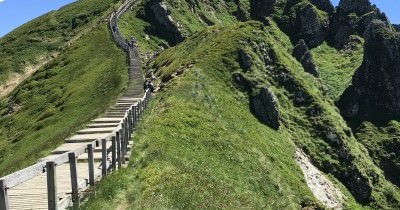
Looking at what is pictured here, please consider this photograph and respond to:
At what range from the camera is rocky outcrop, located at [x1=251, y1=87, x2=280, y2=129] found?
58.2 m

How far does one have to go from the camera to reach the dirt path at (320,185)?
5035 centimetres

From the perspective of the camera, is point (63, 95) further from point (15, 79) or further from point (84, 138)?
point (84, 138)

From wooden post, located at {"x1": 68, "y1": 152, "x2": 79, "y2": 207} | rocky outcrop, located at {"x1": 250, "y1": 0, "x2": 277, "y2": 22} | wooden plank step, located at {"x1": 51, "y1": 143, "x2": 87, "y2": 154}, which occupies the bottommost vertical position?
wooden plank step, located at {"x1": 51, "y1": 143, "x2": 87, "y2": 154}

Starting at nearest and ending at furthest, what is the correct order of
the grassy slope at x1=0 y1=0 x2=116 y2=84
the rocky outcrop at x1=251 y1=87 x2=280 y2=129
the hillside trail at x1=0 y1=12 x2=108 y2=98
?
the rocky outcrop at x1=251 y1=87 x2=280 y2=129 < the hillside trail at x1=0 y1=12 x2=108 y2=98 < the grassy slope at x1=0 y1=0 x2=116 y2=84

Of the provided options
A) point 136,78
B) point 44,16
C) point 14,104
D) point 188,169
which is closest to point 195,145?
point 188,169

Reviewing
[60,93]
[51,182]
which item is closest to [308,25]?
[60,93]

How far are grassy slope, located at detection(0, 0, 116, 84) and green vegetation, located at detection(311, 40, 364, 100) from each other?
5763 cm

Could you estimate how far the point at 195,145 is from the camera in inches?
1400

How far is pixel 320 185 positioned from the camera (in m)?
52.9

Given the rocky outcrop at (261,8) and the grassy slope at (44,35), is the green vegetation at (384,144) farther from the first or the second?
the grassy slope at (44,35)

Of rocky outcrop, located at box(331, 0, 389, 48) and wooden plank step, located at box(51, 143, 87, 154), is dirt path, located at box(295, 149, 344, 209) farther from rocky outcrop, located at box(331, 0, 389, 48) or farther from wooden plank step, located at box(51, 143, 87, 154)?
rocky outcrop, located at box(331, 0, 389, 48)

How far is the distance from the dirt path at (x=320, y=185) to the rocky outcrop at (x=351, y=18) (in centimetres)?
8981

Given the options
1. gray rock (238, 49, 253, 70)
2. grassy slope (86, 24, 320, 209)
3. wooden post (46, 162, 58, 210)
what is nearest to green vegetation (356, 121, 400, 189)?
grassy slope (86, 24, 320, 209)

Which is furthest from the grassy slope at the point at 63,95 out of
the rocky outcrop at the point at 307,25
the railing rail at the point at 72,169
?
the rocky outcrop at the point at 307,25
